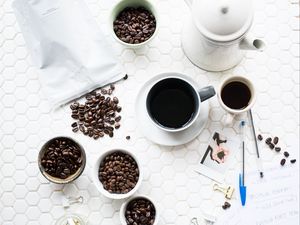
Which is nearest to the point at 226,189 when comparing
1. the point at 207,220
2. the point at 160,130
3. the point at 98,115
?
the point at 207,220

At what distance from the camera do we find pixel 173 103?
3.75ft

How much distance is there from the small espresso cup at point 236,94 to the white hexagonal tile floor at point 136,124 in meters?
0.05

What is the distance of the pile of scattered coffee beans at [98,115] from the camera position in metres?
1.17

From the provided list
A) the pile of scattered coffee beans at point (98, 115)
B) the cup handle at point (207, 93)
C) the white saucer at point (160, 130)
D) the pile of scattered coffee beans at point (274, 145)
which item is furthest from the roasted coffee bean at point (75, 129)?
the pile of scattered coffee beans at point (274, 145)

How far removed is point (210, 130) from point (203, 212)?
185 mm

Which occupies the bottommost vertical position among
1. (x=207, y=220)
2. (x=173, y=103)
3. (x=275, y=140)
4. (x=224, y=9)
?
(x=207, y=220)

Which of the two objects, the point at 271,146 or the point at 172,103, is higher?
the point at 172,103

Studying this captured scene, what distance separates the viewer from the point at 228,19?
0.97 metres

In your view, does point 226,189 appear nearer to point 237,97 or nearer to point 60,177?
point 237,97

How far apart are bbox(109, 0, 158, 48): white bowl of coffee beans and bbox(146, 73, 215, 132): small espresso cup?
0.36 feet

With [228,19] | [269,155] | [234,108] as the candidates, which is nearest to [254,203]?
[269,155]

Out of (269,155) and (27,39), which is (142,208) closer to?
(269,155)

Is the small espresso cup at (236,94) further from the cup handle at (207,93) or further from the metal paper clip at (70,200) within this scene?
the metal paper clip at (70,200)

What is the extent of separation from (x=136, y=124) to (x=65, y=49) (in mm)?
237
